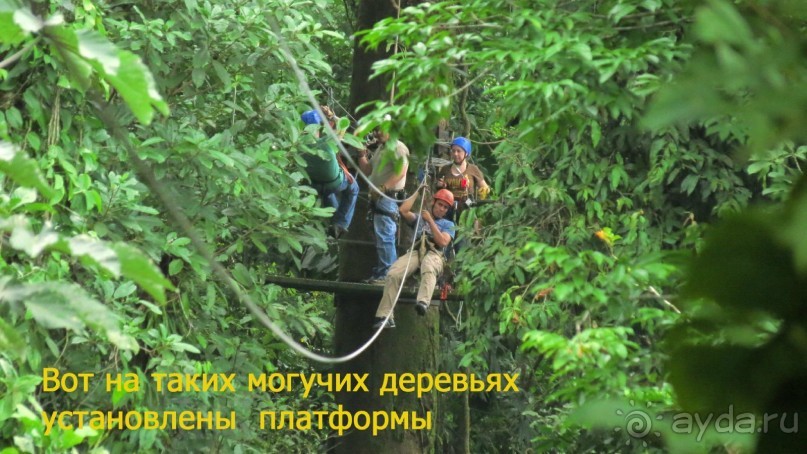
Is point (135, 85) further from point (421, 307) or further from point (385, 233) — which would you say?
point (385, 233)

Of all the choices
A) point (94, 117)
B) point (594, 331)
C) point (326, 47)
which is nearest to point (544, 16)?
point (594, 331)

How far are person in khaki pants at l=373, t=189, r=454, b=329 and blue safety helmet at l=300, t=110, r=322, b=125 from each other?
1052mm

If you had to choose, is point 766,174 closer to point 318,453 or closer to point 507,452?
point 318,453

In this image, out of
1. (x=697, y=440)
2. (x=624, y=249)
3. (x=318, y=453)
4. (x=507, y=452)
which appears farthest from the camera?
(x=507, y=452)

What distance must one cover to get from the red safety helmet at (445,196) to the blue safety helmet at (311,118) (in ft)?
4.15

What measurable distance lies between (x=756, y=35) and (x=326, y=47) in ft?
30.4

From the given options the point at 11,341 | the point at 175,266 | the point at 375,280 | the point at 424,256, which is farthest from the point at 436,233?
the point at 11,341

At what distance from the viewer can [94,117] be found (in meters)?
4.96

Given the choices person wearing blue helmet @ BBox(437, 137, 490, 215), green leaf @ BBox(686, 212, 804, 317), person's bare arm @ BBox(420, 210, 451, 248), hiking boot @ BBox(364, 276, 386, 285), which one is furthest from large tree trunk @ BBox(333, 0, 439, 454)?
green leaf @ BBox(686, 212, 804, 317)

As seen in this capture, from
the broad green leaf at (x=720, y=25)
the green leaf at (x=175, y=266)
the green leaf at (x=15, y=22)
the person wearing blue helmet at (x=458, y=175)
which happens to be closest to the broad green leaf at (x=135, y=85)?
the green leaf at (x=15, y=22)

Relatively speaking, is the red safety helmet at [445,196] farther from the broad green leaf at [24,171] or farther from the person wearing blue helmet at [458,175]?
the broad green leaf at [24,171]

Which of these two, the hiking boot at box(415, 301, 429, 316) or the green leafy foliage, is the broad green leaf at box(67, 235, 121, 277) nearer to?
→ the green leafy foliage

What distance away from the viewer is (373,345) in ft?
25.1

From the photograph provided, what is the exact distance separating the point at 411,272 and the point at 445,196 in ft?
1.73
